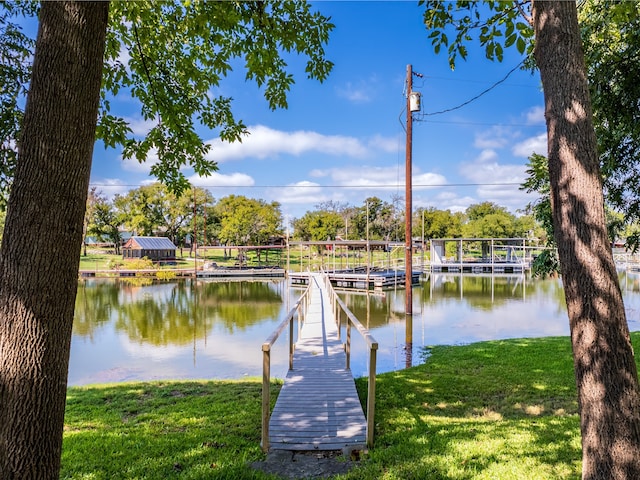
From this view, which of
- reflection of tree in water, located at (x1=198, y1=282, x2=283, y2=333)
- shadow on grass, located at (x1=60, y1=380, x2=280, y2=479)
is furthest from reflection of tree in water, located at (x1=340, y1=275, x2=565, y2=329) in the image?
shadow on grass, located at (x1=60, y1=380, x2=280, y2=479)

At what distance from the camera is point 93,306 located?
56.1 ft

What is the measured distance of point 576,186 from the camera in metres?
1.82

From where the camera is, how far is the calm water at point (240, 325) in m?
8.54

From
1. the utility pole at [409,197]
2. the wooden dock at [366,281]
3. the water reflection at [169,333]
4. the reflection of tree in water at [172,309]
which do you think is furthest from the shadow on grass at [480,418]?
the wooden dock at [366,281]

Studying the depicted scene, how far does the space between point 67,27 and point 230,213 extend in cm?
4138

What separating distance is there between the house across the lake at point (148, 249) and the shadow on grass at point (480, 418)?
36.9m

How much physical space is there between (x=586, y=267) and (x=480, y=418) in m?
3.09

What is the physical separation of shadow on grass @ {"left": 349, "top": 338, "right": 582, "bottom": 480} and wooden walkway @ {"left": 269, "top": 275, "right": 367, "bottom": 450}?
29cm

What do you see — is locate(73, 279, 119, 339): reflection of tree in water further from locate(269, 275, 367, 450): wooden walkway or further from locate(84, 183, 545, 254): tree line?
locate(84, 183, 545, 254): tree line

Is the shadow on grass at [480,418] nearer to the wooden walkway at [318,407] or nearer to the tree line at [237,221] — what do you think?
the wooden walkway at [318,407]

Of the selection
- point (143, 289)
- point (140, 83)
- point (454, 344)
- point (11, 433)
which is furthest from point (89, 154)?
point (143, 289)

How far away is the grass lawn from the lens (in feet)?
9.23

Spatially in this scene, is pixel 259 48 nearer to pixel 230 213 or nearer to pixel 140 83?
pixel 140 83

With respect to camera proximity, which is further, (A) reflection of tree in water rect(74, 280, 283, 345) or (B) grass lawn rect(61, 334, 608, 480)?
(A) reflection of tree in water rect(74, 280, 283, 345)
